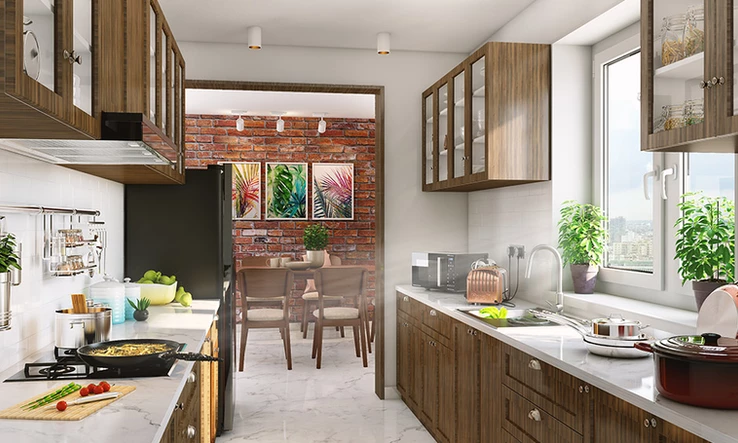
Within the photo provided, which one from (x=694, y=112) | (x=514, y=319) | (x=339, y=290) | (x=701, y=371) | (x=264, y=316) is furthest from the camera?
(x=339, y=290)

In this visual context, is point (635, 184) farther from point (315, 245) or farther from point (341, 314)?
point (315, 245)

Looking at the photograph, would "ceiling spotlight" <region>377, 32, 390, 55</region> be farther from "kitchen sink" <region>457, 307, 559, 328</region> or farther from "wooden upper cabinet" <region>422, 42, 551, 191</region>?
"kitchen sink" <region>457, 307, 559, 328</region>

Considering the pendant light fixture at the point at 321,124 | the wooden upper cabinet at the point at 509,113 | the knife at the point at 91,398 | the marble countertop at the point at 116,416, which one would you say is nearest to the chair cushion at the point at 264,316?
the pendant light fixture at the point at 321,124

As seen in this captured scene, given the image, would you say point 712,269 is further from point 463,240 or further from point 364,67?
point 364,67

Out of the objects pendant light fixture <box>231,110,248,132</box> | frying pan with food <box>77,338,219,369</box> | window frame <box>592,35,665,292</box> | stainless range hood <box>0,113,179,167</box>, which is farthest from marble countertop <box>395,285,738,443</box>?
pendant light fixture <box>231,110,248,132</box>

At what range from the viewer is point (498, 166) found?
337 cm

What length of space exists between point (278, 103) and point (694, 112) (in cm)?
550

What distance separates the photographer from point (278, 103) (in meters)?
6.84

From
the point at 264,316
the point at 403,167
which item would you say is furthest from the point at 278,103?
the point at 403,167

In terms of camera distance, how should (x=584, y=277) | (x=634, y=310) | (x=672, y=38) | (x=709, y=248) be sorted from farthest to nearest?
1. (x=584, y=277)
2. (x=634, y=310)
3. (x=709, y=248)
4. (x=672, y=38)

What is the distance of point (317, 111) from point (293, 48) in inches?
113

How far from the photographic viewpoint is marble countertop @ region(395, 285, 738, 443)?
138 centimetres

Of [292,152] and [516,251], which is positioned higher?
[292,152]

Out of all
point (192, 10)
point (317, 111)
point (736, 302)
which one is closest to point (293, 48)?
point (192, 10)
